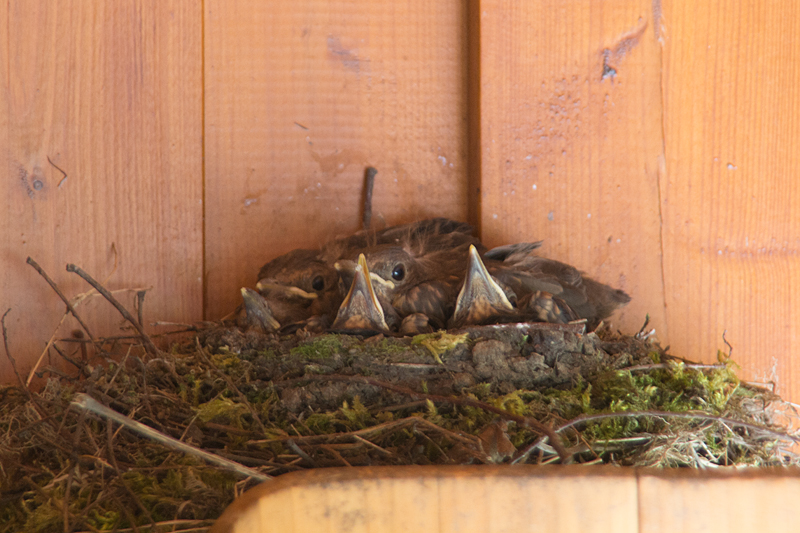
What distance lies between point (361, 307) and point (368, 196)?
0.38 meters

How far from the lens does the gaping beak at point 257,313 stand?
103cm

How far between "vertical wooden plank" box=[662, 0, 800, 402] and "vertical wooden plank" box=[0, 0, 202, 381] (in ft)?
3.37

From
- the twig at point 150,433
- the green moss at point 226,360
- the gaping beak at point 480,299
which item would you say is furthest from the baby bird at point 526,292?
the twig at point 150,433

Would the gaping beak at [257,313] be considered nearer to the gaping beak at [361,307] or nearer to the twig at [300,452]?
the gaping beak at [361,307]

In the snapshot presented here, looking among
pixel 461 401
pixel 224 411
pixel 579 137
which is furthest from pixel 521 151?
pixel 224 411

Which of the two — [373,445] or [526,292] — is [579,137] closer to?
[526,292]

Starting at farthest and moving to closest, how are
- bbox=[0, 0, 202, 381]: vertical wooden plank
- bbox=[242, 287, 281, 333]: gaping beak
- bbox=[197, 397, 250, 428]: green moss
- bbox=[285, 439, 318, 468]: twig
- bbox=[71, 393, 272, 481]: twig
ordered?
bbox=[0, 0, 202, 381]: vertical wooden plank < bbox=[242, 287, 281, 333]: gaping beak < bbox=[197, 397, 250, 428]: green moss < bbox=[285, 439, 318, 468]: twig < bbox=[71, 393, 272, 481]: twig

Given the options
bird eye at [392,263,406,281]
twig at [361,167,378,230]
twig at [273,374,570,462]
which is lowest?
twig at [273,374,570,462]

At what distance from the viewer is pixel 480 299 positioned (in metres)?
0.97

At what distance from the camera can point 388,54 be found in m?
1.30

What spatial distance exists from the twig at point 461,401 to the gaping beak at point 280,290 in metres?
0.30

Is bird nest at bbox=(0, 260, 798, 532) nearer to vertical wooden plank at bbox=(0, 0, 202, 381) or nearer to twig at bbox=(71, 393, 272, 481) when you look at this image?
twig at bbox=(71, 393, 272, 481)

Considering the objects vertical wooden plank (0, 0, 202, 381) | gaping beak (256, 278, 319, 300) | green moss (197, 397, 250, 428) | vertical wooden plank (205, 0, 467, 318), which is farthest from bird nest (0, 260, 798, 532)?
vertical wooden plank (205, 0, 467, 318)

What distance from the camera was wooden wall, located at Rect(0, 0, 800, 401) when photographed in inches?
47.6
